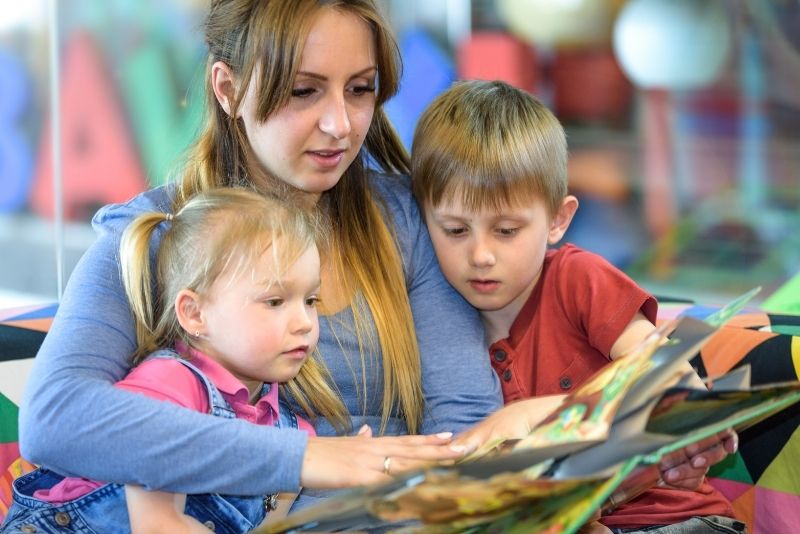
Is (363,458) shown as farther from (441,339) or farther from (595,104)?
(595,104)

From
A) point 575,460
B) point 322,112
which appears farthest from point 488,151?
point 575,460

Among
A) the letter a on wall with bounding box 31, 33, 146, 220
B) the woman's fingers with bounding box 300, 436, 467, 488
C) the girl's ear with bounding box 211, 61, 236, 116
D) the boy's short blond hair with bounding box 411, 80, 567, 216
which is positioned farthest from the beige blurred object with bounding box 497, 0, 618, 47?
the woman's fingers with bounding box 300, 436, 467, 488

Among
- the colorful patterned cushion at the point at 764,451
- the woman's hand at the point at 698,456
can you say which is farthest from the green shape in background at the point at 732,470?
the woman's hand at the point at 698,456

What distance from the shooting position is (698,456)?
1315mm

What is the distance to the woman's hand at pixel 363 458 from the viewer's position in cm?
113

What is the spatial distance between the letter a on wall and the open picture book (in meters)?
2.93

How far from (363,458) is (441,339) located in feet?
1.28

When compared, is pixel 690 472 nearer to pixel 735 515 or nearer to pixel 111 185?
pixel 735 515

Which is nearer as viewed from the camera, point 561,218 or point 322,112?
point 322,112

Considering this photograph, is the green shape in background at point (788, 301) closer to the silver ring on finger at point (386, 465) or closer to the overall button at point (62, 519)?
the silver ring on finger at point (386, 465)

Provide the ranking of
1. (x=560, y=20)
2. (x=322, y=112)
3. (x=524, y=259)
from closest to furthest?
1. (x=322, y=112)
2. (x=524, y=259)
3. (x=560, y=20)

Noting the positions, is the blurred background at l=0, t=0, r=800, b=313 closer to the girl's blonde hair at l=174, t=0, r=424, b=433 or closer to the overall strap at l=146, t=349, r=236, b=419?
the girl's blonde hair at l=174, t=0, r=424, b=433

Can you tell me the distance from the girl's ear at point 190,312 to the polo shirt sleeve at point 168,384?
0.05m

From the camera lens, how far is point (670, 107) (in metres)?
3.44
